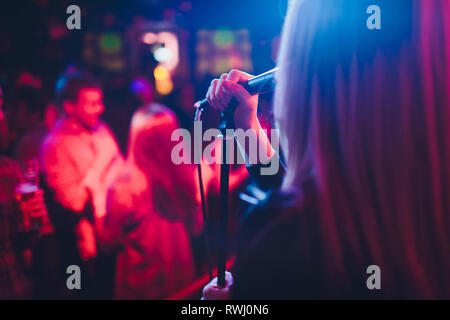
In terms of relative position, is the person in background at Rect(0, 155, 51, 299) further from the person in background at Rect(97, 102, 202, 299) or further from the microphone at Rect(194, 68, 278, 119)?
the microphone at Rect(194, 68, 278, 119)

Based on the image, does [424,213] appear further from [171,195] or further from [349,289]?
[171,195]

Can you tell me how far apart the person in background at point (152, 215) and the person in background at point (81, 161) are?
0.07 metres

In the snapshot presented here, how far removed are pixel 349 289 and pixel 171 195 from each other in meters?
1.26

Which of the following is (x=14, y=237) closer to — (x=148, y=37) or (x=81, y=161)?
(x=81, y=161)

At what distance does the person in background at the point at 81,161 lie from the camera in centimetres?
160

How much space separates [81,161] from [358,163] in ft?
4.72

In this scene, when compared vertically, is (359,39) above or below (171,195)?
above

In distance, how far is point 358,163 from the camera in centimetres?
46

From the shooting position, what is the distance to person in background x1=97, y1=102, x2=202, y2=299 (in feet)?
5.28

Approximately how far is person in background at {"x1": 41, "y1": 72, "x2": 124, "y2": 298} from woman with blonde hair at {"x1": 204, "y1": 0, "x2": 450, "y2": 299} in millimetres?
1283

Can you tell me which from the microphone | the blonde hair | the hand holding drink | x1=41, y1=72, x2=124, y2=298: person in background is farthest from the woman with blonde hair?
the hand holding drink

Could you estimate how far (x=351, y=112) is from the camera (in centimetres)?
47

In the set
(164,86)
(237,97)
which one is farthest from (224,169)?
(164,86)
